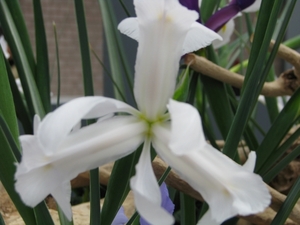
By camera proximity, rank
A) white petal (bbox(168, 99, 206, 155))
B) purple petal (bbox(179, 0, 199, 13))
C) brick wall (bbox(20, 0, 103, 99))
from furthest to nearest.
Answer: brick wall (bbox(20, 0, 103, 99)) < purple petal (bbox(179, 0, 199, 13)) < white petal (bbox(168, 99, 206, 155))

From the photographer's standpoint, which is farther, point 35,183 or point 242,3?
point 242,3

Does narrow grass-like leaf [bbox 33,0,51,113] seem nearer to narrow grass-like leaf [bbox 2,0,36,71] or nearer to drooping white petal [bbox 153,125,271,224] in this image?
narrow grass-like leaf [bbox 2,0,36,71]

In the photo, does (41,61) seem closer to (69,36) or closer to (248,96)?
(248,96)

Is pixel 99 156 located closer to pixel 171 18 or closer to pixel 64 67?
pixel 171 18

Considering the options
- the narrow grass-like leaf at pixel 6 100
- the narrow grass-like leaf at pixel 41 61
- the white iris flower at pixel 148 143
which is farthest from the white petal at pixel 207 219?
the narrow grass-like leaf at pixel 41 61

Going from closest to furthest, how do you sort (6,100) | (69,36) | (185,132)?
(185,132), (6,100), (69,36)

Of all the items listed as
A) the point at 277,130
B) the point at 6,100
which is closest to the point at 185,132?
the point at 6,100

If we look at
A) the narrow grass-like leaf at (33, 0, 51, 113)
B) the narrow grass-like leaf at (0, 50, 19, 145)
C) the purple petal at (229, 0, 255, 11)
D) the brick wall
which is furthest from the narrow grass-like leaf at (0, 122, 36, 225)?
the brick wall
